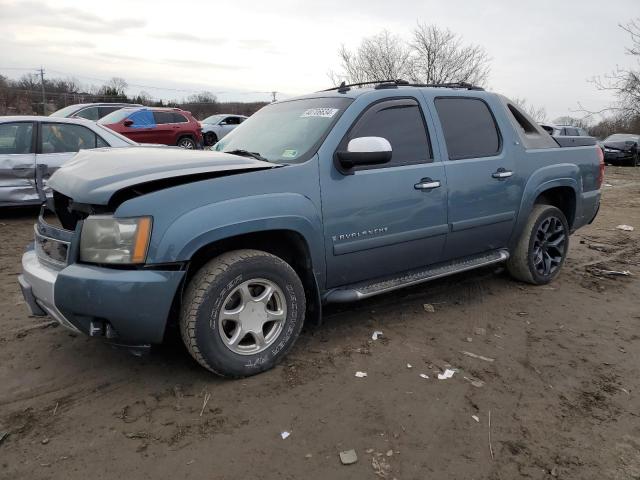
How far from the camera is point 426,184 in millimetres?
3797

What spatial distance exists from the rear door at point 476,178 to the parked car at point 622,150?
2073cm

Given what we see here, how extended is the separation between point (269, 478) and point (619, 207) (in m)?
10.5

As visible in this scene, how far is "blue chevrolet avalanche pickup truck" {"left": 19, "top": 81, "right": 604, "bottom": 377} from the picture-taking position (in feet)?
9.05

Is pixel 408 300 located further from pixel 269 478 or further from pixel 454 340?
pixel 269 478

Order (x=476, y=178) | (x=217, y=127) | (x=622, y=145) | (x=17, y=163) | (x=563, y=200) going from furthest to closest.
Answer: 1. (x=622, y=145)
2. (x=217, y=127)
3. (x=17, y=163)
4. (x=563, y=200)
5. (x=476, y=178)

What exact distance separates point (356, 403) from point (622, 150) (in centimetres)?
2363

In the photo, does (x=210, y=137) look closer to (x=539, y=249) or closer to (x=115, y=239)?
(x=539, y=249)

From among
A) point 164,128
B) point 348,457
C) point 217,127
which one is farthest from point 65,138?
point 217,127

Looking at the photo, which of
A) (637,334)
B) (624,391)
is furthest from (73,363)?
(637,334)

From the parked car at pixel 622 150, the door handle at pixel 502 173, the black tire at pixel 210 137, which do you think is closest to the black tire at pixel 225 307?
the door handle at pixel 502 173

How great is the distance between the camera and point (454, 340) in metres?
3.76

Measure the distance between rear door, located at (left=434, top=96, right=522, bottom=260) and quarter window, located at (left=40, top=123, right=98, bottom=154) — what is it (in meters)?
5.43

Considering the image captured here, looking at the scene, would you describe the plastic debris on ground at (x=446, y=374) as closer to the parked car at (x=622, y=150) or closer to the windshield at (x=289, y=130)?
the windshield at (x=289, y=130)

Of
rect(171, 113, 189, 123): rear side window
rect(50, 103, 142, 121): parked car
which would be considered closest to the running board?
rect(50, 103, 142, 121): parked car
